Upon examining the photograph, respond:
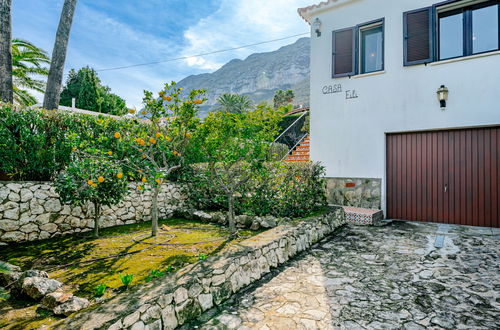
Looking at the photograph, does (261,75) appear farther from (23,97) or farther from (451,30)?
(451,30)

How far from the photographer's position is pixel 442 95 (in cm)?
587

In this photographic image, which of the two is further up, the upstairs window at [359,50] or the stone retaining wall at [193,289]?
the upstairs window at [359,50]

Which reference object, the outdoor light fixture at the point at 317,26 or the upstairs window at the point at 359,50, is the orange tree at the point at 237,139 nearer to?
the upstairs window at the point at 359,50

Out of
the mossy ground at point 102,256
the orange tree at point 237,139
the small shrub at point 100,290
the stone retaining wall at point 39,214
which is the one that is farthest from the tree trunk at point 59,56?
the small shrub at point 100,290

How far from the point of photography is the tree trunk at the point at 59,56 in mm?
7141

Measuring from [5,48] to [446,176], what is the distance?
10899mm

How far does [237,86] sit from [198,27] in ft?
246

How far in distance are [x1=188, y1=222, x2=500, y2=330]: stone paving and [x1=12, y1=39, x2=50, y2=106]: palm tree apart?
14130 millimetres

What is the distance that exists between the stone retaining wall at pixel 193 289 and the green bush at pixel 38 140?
282 cm

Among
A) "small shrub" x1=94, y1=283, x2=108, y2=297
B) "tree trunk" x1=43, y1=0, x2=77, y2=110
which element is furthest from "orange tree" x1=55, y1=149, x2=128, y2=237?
"tree trunk" x1=43, y1=0, x2=77, y2=110

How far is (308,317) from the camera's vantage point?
2584mm

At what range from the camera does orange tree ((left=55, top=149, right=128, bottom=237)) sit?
4.16 metres

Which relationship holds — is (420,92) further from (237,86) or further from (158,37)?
(237,86)

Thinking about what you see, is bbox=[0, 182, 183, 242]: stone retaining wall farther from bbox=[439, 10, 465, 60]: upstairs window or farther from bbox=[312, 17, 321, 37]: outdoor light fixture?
bbox=[439, 10, 465, 60]: upstairs window
